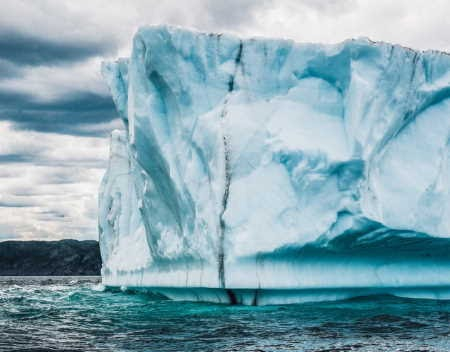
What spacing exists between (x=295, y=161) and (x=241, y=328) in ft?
12.2

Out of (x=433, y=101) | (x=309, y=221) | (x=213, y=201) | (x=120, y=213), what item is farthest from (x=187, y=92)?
(x=120, y=213)

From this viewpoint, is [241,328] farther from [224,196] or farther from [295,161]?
[295,161]

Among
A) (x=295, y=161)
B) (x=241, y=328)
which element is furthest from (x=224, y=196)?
(x=241, y=328)

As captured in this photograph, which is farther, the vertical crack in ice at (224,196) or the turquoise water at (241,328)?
the vertical crack in ice at (224,196)

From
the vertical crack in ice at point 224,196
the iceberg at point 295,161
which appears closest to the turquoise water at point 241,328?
the iceberg at point 295,161

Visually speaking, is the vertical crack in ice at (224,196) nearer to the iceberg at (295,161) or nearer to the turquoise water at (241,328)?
the iceberg at (295,161)

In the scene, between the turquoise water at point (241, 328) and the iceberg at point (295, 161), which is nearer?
the turquoise water at point (241, 328)

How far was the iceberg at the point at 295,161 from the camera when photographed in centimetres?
1274

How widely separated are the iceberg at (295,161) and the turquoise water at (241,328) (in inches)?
22.1

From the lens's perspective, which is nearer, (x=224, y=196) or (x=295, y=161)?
(x=295, y=161)

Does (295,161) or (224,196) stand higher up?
(295,161)

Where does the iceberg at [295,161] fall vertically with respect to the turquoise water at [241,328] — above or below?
above

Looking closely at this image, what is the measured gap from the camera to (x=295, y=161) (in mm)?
12867

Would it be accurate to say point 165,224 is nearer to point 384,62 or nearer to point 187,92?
point 187,92
